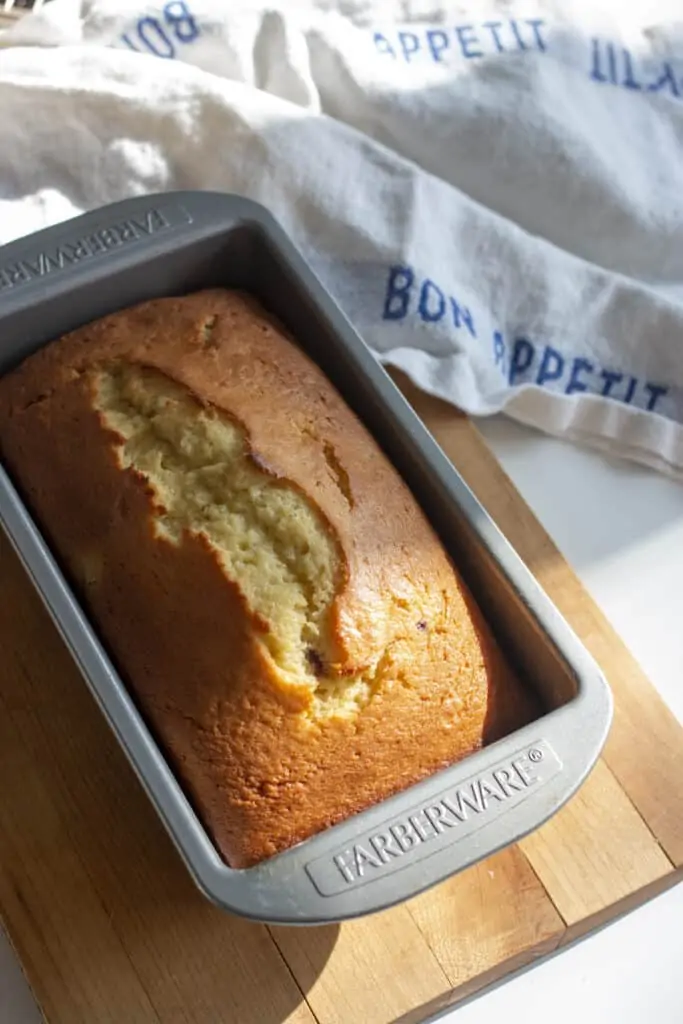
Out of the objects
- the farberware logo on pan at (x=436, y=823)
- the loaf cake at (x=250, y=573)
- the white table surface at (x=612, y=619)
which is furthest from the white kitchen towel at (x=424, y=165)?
the farberware logo on pan at (x=436, y=823)

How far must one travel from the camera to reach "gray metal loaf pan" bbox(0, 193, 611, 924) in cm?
69

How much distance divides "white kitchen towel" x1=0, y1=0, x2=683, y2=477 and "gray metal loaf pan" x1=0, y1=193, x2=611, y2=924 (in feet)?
0.35

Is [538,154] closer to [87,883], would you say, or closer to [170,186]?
[170,186]

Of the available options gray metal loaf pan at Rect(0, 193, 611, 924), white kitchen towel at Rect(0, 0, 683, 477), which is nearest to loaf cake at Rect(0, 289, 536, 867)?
gray metal loaf pan at Rect(0, 193, 611, 924)

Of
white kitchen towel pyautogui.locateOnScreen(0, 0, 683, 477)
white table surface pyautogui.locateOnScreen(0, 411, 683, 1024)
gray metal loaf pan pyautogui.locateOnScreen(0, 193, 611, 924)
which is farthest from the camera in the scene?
white kitchen towel pyautogui.locateOnScreen(0, 0, 683, 477)

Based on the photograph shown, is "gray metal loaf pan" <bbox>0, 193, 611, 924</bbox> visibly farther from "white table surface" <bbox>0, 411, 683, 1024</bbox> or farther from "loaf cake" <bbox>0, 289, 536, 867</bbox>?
"white table surface" <bbox>0, 411, 683, 1024</bbox>

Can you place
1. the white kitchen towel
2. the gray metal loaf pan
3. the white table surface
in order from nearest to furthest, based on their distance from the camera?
the gray metal loaf pan → the white table surface → the white kitchen towel

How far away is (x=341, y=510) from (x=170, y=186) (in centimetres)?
39

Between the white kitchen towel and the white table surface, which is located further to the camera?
the white kitchen towel

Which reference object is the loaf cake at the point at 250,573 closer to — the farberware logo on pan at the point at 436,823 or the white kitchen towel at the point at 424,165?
the farberware logo on pan at the point at 436,823

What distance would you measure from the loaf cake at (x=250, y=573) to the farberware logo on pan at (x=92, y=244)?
5cm

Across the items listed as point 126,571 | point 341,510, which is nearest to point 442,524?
point 341,510

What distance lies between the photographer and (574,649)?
781 mm

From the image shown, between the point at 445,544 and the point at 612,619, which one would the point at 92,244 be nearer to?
the point at 445,544
